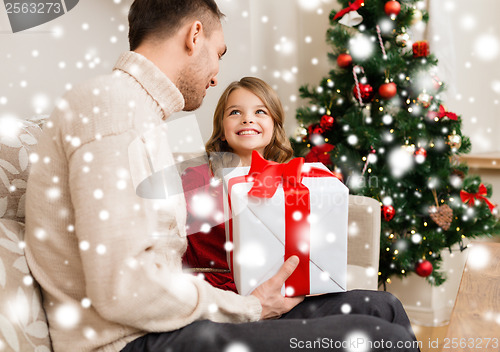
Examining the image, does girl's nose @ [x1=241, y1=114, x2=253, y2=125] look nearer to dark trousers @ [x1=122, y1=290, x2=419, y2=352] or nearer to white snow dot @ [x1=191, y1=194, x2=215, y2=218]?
white snow dot @ [x1=191, y1=194, x2=215, y2=218]

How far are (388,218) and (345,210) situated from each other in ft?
3.41

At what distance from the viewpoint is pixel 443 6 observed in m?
2.33

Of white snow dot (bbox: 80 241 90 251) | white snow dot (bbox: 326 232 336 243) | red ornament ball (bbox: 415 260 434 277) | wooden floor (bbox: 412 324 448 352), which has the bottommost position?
wooden floor (bbox: 412 324 448 352)

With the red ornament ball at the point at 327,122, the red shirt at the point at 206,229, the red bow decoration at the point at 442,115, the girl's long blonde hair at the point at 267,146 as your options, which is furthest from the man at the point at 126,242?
the red bow decoration at the point at 442,115

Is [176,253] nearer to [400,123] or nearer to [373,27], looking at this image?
[400,123]

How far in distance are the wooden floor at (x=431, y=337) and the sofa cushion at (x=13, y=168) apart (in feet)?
5.45

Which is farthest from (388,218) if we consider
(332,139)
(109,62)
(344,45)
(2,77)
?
(2,77)

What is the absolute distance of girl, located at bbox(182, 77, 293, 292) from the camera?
1.41 m

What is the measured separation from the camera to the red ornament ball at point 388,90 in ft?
6.38

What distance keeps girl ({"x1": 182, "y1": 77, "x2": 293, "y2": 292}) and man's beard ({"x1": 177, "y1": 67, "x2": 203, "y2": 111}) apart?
466 millimetres

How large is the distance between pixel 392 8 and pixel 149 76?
140cm

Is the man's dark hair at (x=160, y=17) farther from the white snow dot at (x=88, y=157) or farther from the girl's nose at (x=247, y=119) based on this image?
the girl's nose at (x=247, y=119)

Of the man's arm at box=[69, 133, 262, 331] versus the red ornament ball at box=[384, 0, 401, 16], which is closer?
the man's arm at box=[69, 133, 262, 331]

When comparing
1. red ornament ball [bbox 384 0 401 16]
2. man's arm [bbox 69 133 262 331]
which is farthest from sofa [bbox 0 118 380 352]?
red ornament ball [bbox 384 0 401 16]
